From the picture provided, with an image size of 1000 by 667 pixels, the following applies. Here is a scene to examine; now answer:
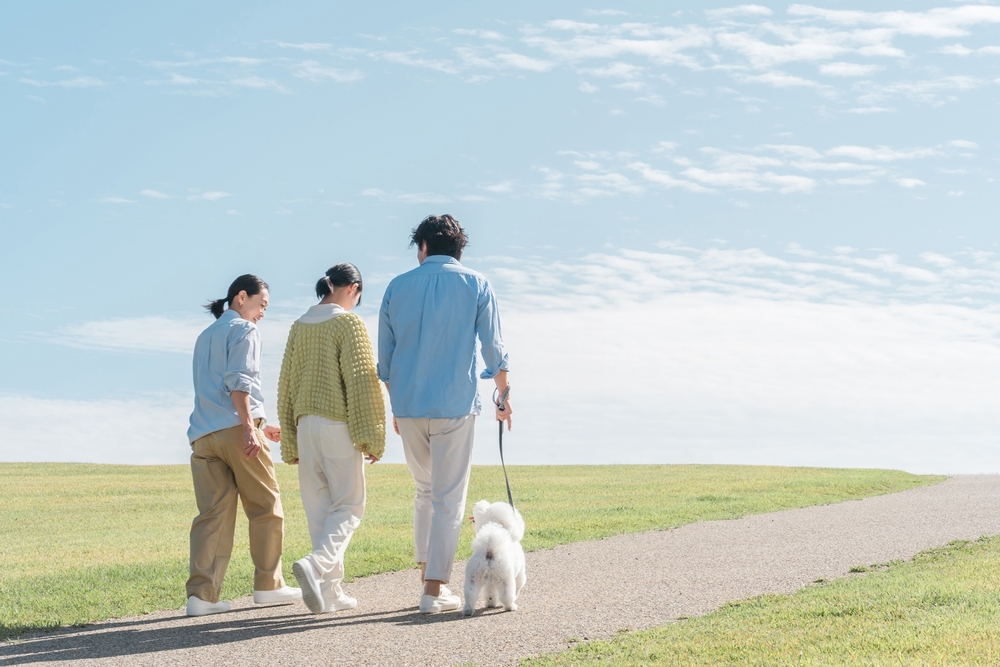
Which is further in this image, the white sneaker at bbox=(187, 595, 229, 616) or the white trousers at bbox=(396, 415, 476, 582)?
the white sneaker at bbox=(187, 595, 229, 616)

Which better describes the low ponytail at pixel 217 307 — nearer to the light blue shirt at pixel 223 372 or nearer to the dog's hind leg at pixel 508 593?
the light blue shirt at pixel 223 372

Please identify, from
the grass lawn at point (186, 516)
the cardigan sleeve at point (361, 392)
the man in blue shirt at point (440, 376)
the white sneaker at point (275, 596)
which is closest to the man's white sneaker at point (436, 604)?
the man in blue shirt at point (440, 376)

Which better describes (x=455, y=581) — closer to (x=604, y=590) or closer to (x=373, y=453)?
(x=604, y=590)

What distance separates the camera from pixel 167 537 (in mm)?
13562

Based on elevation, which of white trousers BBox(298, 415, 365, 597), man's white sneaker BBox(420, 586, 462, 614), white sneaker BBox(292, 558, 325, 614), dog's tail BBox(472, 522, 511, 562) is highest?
white trousers BBox(298, 415, 365, 597)

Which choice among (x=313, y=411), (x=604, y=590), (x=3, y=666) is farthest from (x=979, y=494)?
(x=3, y=666)

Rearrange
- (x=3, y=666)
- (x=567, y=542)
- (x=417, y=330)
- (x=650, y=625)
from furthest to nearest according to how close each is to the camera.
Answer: (x=567, y=542) → (x=417, y=330) → (x=650, y=625) → (x=3, y=666)

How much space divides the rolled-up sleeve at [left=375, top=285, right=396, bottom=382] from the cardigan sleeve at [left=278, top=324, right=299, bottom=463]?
0.68 meters

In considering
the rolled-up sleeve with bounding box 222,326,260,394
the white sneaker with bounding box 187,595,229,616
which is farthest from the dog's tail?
the white sneaker with bounding box 187,595,229,616

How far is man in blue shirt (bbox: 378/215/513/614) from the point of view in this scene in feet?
21.4

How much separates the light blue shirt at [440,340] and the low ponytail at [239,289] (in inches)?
48.5

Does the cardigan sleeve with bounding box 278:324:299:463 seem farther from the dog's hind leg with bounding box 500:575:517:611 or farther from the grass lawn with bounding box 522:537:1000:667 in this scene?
the grass lawn with bounding box 522:537:1000:667

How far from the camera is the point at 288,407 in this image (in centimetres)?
691

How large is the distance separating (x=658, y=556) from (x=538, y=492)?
421 inches
